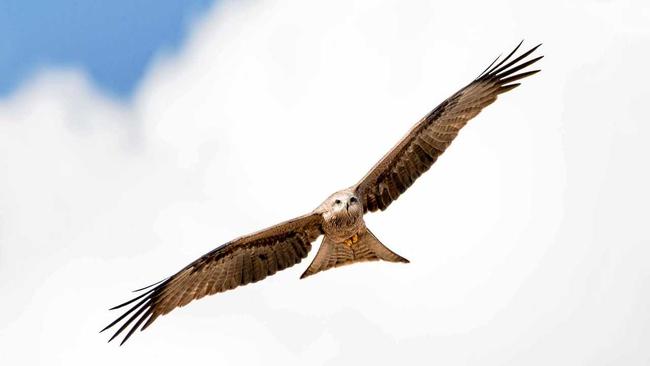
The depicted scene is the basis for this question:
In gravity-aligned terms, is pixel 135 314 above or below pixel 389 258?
below

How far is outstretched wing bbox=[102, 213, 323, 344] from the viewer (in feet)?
36.6

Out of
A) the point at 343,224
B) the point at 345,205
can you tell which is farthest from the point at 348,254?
the point at 345,205

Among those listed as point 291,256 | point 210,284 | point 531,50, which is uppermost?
point 531,50

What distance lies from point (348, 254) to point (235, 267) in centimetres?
157

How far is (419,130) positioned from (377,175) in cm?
80

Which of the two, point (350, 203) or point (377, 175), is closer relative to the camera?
point (350, 203)

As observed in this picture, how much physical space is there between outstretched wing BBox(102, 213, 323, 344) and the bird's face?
71cm

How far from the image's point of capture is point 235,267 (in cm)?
1126

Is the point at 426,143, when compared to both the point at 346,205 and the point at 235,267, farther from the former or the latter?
the point at 235,267

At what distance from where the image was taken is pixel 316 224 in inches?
437

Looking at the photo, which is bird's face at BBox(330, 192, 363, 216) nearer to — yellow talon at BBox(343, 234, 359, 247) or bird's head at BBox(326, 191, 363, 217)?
bird's head at BBox(326, 191, 363, 217)

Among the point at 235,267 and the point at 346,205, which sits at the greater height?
the point at 346,205

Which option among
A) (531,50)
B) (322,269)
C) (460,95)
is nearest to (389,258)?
(322,269)

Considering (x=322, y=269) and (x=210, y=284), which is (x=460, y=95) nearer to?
(x=322, y=269)
